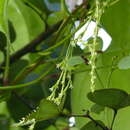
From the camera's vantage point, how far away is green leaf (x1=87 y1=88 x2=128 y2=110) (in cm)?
45

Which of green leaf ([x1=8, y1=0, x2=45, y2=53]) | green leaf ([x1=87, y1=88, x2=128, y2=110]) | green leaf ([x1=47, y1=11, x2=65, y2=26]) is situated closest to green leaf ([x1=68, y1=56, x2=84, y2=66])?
green leaf ([x1=87, y1=88, x2=128, y2=110])

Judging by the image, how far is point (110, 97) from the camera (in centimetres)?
46

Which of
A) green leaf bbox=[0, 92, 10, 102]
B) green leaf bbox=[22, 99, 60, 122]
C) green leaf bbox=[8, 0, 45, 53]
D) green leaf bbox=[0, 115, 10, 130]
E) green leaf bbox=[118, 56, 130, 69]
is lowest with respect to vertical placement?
green leaf bbox=[0, 115, 10, 130]

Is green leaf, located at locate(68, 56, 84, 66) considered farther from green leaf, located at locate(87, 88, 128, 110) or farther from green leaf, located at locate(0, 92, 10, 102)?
green leaf, located at locate(0, 92, 10, 102)

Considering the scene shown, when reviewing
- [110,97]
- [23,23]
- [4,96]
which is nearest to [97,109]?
[110,97]

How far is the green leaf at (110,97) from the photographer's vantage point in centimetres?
45

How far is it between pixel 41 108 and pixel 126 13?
0.20 m

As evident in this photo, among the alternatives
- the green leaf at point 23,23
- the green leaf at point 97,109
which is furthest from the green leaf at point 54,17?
the green leaf at point 97,109

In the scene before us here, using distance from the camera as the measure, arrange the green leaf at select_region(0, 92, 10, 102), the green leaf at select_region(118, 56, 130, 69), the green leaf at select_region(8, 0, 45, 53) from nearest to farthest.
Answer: the green leaf at select_region(118, 56, 130, 69) < the green leaf at select_region(0, 92, 10, 102) < the green leaf at select_region(8, 0, 45, 53)

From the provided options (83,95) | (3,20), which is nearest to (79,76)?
(83,95)

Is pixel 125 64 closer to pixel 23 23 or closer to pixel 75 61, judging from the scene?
pixel 75 61

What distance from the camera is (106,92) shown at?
0.45 meters

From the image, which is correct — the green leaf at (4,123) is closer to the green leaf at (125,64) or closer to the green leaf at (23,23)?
the green leaf at (23,23)

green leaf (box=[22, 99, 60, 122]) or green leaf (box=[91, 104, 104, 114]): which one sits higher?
green leaf (box=[22, 99, 60, 122])
